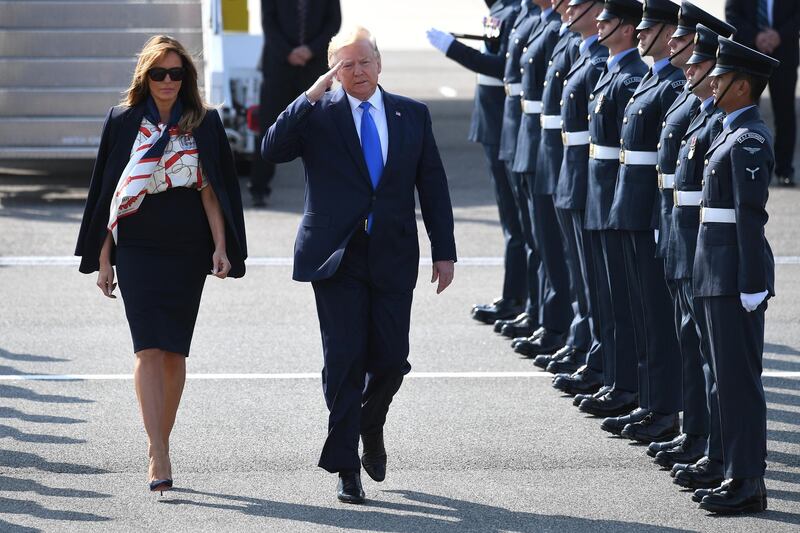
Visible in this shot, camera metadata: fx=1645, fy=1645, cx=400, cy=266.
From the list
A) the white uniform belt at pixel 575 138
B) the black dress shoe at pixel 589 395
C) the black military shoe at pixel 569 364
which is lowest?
the black military shoe at pixel 569 364

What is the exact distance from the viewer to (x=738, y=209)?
627 centimetres

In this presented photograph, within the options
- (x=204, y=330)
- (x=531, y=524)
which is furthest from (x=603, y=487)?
(x=204, y=330)

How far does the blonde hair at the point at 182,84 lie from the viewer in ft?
22.4

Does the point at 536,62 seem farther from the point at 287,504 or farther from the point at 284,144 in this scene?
the point at 287,504

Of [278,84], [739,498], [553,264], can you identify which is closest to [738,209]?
[739,498]

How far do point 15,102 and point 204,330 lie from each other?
5.98 metres

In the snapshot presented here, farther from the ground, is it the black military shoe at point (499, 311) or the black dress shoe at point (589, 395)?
the black dress shoe at point (589, 395)

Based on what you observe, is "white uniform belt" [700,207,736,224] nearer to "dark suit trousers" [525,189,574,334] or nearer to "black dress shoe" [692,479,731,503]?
"black dress shoe" [692,479,731,503]

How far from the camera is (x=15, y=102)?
50.0 feet

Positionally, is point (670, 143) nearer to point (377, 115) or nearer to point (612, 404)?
point (377, 115)

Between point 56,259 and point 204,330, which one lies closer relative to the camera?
point 204,330

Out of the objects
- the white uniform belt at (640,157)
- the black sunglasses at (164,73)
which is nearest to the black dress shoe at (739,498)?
the white uniform belt at (640,157)

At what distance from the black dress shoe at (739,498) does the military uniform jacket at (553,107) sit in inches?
111

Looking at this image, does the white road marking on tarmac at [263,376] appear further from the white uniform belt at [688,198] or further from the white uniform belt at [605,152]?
the white uniform belt at [688,198]
